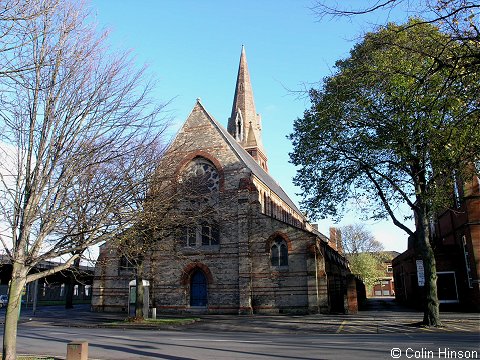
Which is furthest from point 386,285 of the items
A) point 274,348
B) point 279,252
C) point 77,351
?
point 77,351

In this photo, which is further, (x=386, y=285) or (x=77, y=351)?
(x=386, y=285)

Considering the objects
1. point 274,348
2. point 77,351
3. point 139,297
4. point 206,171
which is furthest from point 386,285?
point 77,351

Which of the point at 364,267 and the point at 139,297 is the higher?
the point at 364,267

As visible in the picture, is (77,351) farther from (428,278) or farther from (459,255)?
(459,255)

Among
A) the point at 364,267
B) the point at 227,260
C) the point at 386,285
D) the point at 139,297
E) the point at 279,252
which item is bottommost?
the point at 386,285

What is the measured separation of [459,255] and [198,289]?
17652 millimetres

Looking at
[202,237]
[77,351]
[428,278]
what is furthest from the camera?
[202,237]

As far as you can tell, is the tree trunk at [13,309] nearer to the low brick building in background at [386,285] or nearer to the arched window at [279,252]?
the arched window at [279,252]

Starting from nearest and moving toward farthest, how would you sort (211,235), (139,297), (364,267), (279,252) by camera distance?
1. (139,297)
2. (279,252)
3. (211,235)
4. (364,267)

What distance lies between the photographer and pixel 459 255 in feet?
86.2

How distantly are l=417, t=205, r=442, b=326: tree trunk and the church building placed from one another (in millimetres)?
8564

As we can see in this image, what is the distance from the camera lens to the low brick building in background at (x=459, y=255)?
76.8 ft

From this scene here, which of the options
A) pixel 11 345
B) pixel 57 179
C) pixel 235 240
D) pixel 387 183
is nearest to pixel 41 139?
pixel 57 179

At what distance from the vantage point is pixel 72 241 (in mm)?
8367
